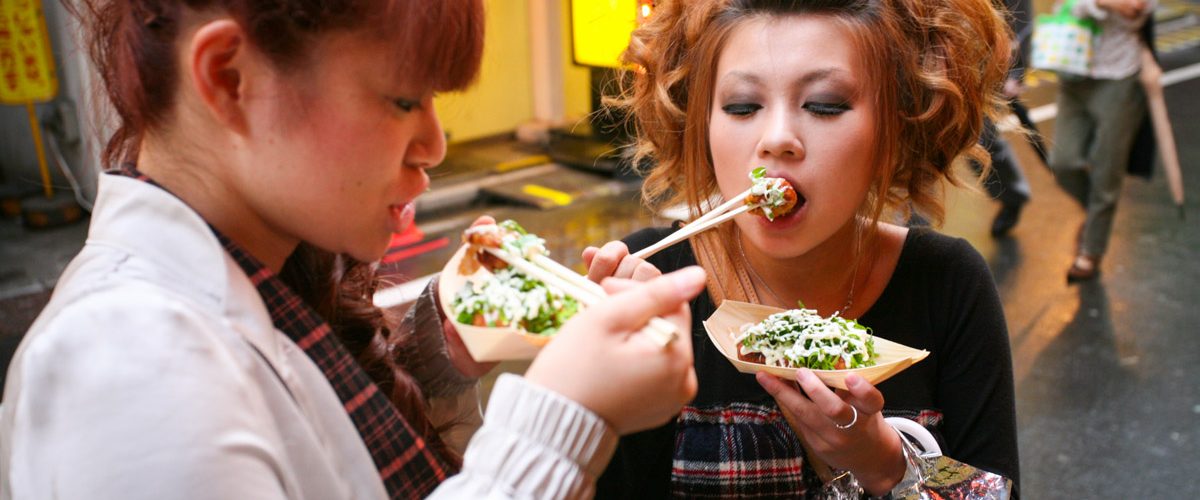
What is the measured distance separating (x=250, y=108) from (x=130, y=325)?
0.27 meters

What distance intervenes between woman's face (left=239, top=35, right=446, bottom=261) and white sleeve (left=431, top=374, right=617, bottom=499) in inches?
11.4

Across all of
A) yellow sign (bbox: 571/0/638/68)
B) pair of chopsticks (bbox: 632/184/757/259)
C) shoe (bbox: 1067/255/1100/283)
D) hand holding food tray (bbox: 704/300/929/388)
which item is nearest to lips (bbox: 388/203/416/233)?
pair of chopsticks (bbox: 632/184/757/259)

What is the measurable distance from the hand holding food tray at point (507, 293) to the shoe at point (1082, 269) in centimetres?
504


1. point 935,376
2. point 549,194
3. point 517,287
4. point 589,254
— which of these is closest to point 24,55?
point 549,194

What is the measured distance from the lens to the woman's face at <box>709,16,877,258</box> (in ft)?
5.99

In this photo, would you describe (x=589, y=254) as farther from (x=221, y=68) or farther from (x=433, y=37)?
(x=221, y=68)

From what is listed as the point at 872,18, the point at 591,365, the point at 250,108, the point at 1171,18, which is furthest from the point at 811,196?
the point at 1171,18

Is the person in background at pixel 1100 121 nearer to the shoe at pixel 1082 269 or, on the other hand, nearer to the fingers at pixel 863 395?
the shoe at pixel 1082 269

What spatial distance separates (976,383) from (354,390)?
1234mm

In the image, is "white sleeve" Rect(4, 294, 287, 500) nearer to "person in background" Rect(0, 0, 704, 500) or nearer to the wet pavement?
"person in background" Rect(0, 0, 704, 500)

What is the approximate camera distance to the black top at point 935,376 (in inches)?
74.4

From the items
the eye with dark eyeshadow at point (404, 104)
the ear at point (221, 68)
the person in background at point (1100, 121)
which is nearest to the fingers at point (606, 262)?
the eye with dark eyeshadow at point (404, 104)

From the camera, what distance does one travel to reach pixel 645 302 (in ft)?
3.85

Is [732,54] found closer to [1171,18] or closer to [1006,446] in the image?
[1006,446]
